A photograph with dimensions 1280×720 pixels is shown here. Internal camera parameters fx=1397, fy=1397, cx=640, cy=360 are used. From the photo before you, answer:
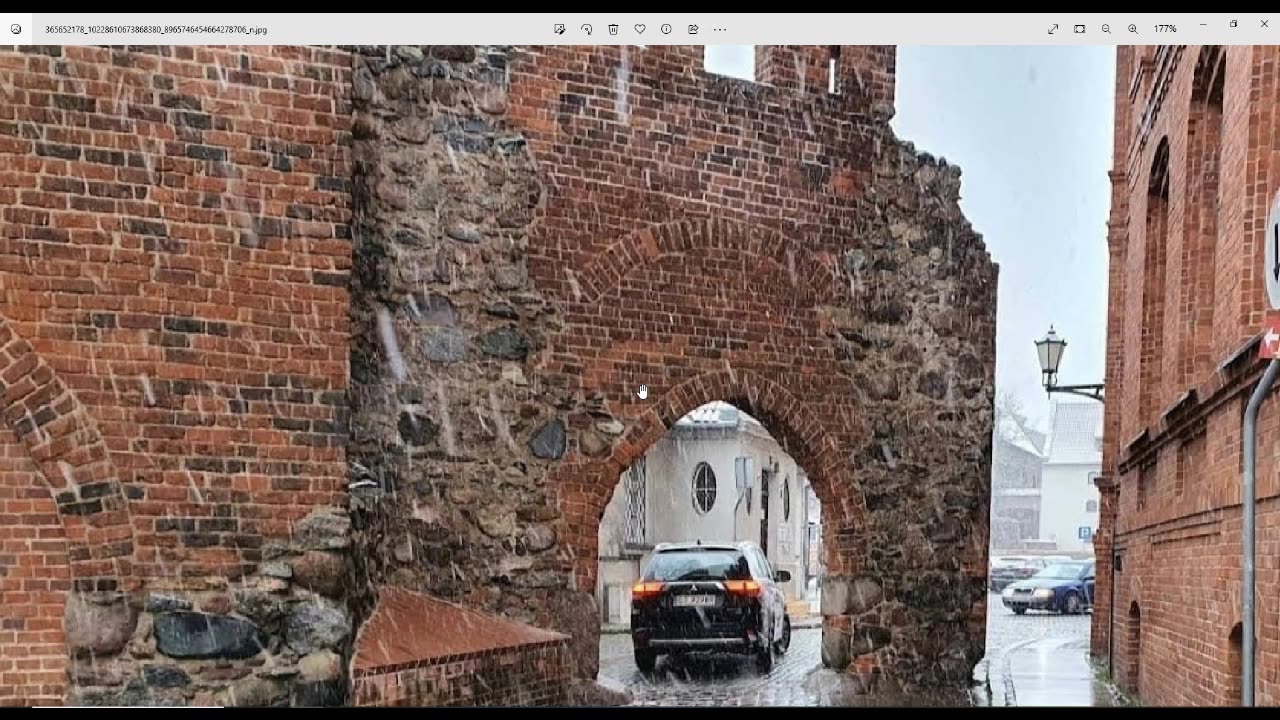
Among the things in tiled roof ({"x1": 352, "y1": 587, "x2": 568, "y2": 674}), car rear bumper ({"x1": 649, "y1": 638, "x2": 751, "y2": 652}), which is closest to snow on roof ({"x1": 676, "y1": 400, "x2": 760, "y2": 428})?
car rear bumper ({"x1": 649, "y1": 638, "x2": 751, "y2": 652})

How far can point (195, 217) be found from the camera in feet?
→ 20.4

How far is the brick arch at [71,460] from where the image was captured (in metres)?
5.88

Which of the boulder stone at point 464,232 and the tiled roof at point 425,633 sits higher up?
the boulder stone at point 464,232

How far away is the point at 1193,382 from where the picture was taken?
25.9 ft

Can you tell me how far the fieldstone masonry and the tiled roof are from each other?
0.13 metres

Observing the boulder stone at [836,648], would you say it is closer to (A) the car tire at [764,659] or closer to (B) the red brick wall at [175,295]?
(A) the car tire at [764,659]

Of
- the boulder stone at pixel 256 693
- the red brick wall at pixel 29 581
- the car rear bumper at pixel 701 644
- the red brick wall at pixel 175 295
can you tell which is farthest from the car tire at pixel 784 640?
the red brick wall at pixel 29 581

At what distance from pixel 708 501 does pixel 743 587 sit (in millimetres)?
3681

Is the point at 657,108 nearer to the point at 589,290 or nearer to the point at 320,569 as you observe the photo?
the point at 589,290

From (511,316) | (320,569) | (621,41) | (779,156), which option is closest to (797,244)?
(779,156)

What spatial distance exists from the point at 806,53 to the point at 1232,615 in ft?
17.3

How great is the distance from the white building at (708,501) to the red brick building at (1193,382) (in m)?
3.62

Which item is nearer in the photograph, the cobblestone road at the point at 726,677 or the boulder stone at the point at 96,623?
the boulder stone at the point at 96,623

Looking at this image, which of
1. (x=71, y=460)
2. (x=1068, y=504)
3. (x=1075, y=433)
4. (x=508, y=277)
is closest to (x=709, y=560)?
(x=508, y=277)
